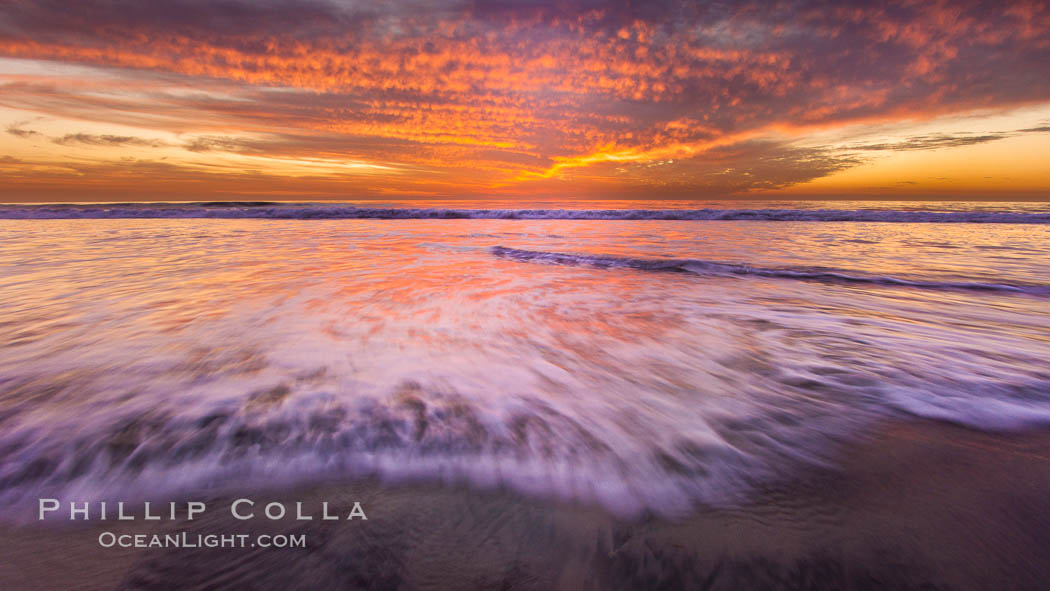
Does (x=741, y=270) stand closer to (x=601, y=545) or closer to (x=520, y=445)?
(x=520, y=445)

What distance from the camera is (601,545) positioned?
1193mm

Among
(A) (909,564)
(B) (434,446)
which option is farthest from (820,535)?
(B) (434,446)

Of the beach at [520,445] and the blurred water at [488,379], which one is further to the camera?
the blurred water at [488,379]

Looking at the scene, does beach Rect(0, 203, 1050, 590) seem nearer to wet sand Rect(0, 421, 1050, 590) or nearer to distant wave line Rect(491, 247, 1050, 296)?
wet sand Rect(0, 421, 1050, 590)

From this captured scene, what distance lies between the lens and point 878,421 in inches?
74.6

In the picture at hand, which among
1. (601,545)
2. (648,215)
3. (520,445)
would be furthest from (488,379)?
(648,215)

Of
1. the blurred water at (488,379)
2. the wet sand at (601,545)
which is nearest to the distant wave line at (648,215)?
the blurred water at (488,379)

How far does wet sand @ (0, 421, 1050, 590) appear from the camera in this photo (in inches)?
42.4

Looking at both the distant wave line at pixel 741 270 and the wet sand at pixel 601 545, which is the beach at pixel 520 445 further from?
the distant wave line at pixel 741 270

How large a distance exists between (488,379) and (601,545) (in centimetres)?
130

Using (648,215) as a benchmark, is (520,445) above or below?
below

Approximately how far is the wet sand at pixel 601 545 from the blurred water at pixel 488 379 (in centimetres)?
12

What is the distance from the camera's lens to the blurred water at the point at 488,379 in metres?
1.56

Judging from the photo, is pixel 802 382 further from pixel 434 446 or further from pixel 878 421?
pixel 434 446
